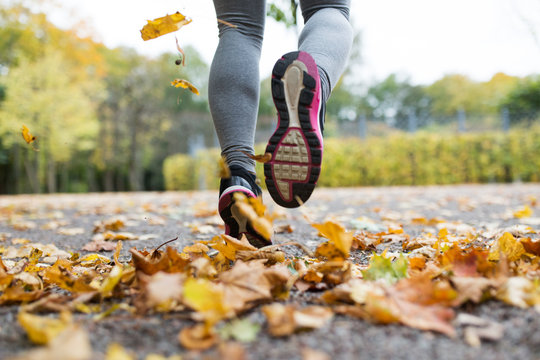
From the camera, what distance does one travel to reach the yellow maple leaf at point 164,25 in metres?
0.96

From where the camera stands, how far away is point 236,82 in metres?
1.21

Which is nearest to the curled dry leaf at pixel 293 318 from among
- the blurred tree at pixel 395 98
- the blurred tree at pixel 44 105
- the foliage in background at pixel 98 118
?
the foliage in background at pixel 98 118

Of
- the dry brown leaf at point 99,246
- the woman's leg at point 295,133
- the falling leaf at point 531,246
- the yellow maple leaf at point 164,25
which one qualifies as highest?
the yellow maple leaf at point 164,25

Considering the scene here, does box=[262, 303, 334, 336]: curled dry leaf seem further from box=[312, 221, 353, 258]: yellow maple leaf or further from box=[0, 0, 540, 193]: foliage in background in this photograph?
box=[0, 0, 540, 193]: foliage in background

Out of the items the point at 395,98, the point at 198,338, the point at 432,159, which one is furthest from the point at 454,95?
the point at 198,338

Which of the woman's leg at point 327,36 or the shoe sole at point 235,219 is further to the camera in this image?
the woman's leg at point 327,36

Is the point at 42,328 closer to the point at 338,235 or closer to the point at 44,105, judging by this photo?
the point at 338,235

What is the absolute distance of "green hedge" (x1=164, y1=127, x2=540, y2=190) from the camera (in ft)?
31.0

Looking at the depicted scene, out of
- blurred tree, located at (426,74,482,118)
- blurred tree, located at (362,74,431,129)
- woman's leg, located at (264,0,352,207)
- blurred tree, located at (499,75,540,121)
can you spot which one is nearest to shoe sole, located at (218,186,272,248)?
woman's leg, located at (264,0,352,207)

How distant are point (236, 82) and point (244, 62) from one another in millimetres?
66

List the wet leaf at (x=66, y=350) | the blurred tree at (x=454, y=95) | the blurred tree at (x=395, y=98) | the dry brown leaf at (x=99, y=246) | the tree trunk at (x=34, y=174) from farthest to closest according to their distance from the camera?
the blurred tree at (x=395, y=98)
the blurred tree at (x=454, y=95)
the tree trunk at (x=34, y=174)
the dry brown leaf at (x=99, y=246)
the wet leaf at (x=66, y=350)

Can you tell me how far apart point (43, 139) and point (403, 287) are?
558 inches

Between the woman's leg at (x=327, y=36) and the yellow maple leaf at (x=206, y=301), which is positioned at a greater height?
the woman's leg at (x=327, y=36)

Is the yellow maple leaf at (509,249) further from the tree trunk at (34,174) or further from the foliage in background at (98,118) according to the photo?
the tree trunk at (34,174)
